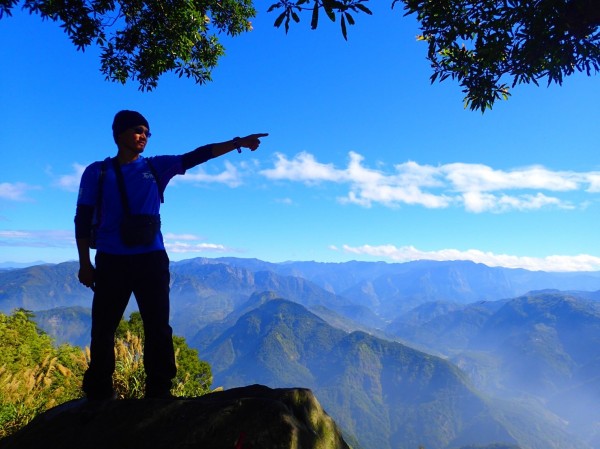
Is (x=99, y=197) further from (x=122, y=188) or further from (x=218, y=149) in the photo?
(x=218, y=149)

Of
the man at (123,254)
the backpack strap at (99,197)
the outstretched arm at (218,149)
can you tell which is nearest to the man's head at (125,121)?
the man at (123,254)

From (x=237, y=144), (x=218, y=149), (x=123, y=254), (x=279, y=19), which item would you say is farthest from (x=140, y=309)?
(x=279, y=19)

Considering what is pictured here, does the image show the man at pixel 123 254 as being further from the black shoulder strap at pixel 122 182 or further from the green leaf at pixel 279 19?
the green leaf at pixel 279 19

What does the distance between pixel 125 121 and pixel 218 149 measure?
1.01m

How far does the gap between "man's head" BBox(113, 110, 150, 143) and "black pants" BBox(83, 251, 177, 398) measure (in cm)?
135

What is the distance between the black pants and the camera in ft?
12.4

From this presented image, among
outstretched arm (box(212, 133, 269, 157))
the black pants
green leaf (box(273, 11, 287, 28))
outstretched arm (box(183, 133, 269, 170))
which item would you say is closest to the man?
the black pants

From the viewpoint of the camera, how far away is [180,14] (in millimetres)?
6328

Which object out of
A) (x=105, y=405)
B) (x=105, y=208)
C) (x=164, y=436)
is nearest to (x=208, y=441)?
(x=164, y=436)

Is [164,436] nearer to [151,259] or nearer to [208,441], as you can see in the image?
[208,441]

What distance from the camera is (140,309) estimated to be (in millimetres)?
3914

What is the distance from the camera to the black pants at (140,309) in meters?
3.77

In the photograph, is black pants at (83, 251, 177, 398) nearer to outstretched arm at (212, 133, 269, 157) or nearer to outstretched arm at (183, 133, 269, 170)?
outstretched arm at (183, 133, 269, 170)

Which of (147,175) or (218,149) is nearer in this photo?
(147,175)
